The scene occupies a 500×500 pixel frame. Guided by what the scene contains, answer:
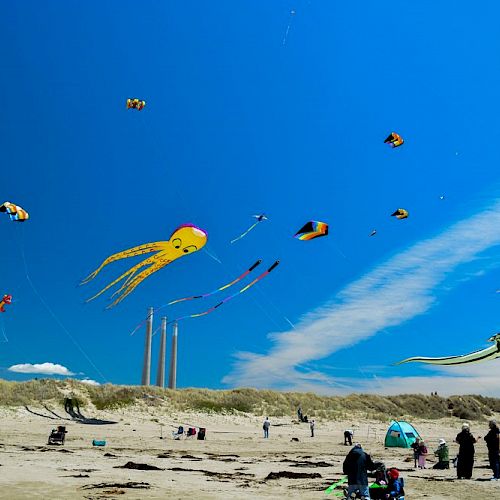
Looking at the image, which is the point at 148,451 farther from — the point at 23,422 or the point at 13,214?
the point at 23,422

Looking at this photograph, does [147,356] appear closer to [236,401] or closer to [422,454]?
[236,401]

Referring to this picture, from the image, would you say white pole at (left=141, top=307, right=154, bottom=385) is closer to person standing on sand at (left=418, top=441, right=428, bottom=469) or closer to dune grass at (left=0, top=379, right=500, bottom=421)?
dune grass at (left=0, top=379, right=500, bottom=421)

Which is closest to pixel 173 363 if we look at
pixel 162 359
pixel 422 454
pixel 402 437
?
pixel 162 359

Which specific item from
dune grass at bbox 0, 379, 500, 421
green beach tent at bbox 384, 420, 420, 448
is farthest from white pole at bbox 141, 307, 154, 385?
green beach tent at bbox 384, 420, 420, 448

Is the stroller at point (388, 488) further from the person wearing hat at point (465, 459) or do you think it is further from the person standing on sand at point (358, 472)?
the person wearing hat at point (465, 459)

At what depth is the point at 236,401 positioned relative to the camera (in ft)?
160

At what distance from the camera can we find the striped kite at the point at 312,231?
21.1m

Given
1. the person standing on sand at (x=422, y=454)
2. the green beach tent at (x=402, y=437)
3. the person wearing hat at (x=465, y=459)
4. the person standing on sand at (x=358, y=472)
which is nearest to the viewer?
the person standing on sand at (x=358, y=472)

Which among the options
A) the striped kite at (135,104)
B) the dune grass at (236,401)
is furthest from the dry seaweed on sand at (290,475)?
the dune grass at (236,401)

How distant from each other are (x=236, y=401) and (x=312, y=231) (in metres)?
31.3

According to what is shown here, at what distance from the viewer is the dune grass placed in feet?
140

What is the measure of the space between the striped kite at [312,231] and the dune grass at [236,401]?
27326mm

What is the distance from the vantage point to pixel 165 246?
867 inches

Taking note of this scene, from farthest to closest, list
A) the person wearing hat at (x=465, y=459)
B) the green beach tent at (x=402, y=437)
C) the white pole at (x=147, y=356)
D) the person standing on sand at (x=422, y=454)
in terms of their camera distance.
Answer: the white pole at (x=147, y=356)
the green beach tent at (x=402, y=437)
the person standing on sand at (x=422, y=454)
the person wearing hat at (x=465, y=459)
